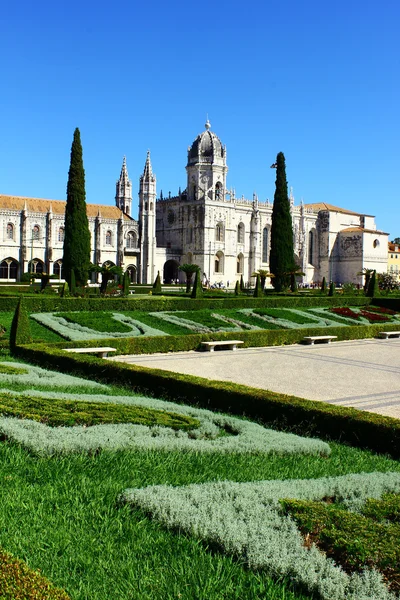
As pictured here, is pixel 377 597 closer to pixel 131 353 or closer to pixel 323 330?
pixel 131 353

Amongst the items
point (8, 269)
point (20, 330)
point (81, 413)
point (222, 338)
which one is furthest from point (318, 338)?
point (8, 269)

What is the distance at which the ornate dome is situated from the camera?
69.9m

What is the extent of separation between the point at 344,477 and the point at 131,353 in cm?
1187

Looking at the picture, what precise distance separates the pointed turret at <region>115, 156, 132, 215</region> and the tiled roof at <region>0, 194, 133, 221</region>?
4191 mm

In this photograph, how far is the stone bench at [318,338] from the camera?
21016 mm

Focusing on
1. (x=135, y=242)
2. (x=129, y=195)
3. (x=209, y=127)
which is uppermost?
(x=209, y=127)

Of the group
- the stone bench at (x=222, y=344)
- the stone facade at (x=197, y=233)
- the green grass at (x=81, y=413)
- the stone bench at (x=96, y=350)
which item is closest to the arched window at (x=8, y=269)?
the stone facade at (x=197, y=233)

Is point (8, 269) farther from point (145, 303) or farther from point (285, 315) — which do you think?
point (285, 315)

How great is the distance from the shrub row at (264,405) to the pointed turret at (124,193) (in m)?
57.7

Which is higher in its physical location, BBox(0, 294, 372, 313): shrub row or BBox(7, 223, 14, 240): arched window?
BBox(7, 223, 14, 240): arched window

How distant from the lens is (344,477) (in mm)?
5453

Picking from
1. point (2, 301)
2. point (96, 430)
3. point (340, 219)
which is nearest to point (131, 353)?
point (2, 301)

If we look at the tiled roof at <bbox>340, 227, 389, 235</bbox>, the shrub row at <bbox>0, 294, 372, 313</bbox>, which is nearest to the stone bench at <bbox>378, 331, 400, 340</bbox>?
the shrub row at <bbox>0, 294, 372, 313</bbox>

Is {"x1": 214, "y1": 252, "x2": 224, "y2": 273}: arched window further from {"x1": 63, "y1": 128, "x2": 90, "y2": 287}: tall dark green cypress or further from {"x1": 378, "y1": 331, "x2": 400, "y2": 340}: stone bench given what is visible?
{"x1": 378, "y1": 331, "x2": 400, "y2": 340}: stone bench
